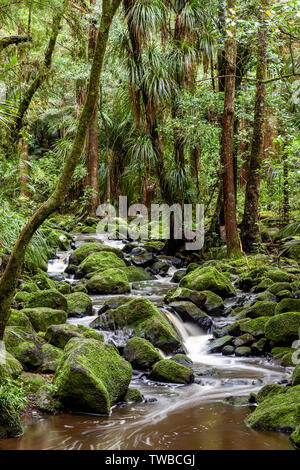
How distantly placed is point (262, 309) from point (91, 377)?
3818mm

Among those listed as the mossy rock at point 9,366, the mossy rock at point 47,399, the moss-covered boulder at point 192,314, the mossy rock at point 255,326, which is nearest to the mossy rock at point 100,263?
the moss-covered boulder at point 192,314

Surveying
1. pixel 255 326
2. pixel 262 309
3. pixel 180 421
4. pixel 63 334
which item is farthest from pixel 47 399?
pixel 262 309

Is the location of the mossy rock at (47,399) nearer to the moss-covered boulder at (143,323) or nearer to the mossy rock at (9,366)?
the mossy rock at (9,366)

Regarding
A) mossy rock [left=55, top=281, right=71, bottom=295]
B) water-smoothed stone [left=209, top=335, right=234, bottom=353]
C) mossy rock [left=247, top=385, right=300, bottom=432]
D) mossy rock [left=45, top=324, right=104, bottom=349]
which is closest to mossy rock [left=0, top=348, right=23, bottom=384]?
mossy rock [left=45, top=324, right=104, bottom=349]

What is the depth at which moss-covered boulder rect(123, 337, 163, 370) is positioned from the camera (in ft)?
19.6

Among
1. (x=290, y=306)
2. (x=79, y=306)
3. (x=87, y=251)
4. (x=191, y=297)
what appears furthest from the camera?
(x=87, y=251)

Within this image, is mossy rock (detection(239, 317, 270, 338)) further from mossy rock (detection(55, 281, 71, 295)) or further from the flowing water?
mossy rock (detection(55, 281, 71, 295))

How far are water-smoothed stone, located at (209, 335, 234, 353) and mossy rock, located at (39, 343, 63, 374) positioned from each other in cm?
243

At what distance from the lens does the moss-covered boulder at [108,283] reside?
384 inches

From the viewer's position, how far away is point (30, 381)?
Answer: 15.5ft

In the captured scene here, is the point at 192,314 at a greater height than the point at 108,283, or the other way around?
the point at 108,283

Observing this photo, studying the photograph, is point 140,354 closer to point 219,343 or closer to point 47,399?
point 219,343

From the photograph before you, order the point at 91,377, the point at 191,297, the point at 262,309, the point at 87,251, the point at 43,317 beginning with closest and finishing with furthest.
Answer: the point at 91,377 → the point at 43,317 → the point at 262,309 → the point at 191,297 → the point at 87,251

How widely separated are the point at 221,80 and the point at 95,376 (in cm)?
1015
